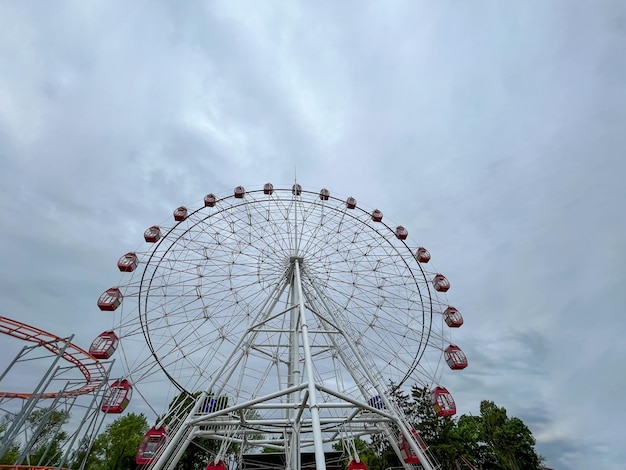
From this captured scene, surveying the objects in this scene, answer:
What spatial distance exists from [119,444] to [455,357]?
33536mm

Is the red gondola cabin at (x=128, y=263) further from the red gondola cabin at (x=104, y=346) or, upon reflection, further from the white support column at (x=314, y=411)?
the white support column at (x=314, y=411)

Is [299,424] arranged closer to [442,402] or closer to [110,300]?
[442,402]

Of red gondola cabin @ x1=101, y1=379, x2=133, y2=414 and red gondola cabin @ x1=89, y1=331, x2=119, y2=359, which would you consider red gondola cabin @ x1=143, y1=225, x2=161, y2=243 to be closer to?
red gondola cabin @ x1=89, y1=331, x2=119, y2=359

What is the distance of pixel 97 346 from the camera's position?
669 inches

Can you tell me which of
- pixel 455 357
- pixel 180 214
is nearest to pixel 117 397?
pixel 180 214

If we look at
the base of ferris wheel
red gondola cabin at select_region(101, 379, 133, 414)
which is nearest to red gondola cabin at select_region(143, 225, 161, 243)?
red gondola cabin at select_region(101, 379, 133, 414)

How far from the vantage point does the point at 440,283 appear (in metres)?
21.2

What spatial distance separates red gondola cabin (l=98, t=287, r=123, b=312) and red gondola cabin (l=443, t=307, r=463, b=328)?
1852 cm

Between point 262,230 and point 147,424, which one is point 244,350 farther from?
point 147,424

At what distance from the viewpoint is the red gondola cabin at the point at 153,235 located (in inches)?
793

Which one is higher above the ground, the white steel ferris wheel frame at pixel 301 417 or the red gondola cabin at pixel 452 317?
the red gondola cabin at pixel 452 317

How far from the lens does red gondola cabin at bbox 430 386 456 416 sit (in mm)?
16969

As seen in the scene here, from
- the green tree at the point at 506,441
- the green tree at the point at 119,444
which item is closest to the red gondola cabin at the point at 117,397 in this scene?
the green tree at the point at 119,444

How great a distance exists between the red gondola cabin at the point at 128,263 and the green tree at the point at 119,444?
23.5 meters
